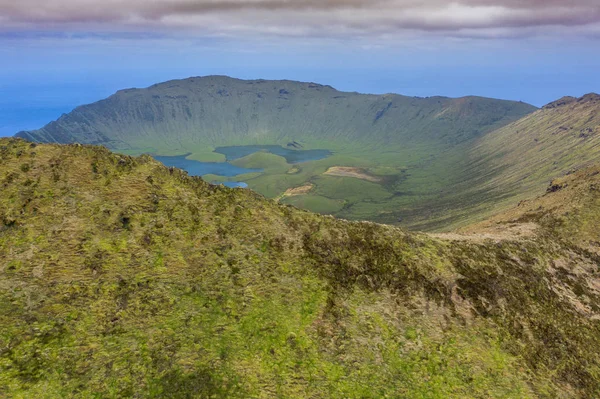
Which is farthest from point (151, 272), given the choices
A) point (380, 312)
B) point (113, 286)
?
point (380, 312)

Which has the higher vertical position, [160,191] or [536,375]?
[160,191]

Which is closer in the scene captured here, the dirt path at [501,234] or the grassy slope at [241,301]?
the grassy slope at [241,301]

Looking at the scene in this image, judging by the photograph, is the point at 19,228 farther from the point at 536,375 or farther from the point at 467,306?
the point at 536,375

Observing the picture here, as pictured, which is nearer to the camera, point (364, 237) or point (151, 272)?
point (151, 272)

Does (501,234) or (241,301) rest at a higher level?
(241,301)

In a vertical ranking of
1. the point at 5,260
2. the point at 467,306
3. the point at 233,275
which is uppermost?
the point at 5,260

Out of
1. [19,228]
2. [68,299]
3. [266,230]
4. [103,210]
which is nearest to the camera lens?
[68,299]

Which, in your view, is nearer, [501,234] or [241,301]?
[241,301]

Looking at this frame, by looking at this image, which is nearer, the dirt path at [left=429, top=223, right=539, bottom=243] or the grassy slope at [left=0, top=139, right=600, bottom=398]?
the grassy slope at [left=0, top=139, right=600, bottom=398]
